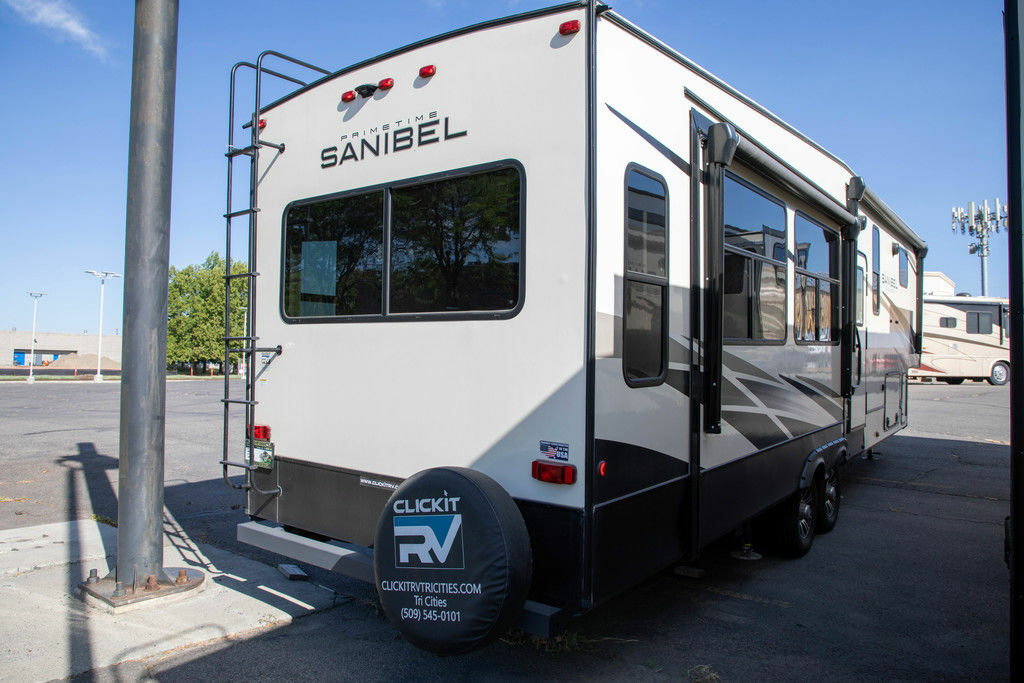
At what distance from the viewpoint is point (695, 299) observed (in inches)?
156

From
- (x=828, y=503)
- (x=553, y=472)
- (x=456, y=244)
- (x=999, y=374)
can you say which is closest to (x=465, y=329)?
(x=456, y=244)

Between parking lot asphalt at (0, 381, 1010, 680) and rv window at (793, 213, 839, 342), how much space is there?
1826 millimetres

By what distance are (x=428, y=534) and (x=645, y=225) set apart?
1.79m

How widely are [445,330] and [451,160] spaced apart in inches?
34.1

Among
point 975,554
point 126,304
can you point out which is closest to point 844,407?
point 975,554

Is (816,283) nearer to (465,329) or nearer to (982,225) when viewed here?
(465,329)

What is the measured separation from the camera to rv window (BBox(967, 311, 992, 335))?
28.0 m

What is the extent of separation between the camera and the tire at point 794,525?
18.3ft

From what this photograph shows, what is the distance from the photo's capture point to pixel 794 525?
5.60m

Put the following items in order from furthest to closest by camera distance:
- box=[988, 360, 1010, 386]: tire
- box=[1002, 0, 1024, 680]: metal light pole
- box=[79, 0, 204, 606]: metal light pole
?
box=[988, 360, 1010, 386]: tire
box=[79, 0, 204, 606]: metal light pole
box=[1002, 0, 1024, 680]: metal light pole

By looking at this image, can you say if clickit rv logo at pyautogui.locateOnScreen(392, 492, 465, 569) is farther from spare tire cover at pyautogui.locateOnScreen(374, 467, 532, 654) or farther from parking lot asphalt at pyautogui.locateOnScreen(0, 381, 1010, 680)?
parking lot asphalt at pyautogui.locateOnScreen(0, 381, 1010, 680)

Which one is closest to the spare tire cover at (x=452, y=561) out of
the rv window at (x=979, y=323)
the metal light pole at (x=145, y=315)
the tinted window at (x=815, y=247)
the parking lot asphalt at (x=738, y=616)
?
the parking lot asphalt at (x=738, y=616)

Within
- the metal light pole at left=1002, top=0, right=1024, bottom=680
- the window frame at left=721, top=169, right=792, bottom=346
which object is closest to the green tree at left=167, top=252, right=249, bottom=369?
the window frame at left=721, top=169, right=792, bottom=346

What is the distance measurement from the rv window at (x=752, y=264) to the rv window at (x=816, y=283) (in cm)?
41
